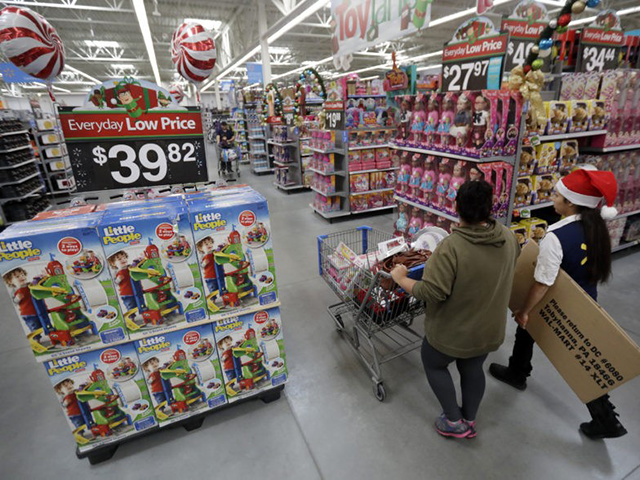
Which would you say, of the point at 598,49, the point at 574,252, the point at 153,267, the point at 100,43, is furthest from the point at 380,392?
the point at 100,43

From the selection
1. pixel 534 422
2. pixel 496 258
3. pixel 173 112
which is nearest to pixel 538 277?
pixel 496 258

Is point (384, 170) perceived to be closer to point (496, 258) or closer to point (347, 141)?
point (347, 141)

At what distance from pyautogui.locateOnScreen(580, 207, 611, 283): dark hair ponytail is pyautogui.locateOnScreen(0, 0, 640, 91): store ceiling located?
778cm

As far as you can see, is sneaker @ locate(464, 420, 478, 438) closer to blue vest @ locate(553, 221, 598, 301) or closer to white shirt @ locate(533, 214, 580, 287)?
white shirt @ locate(533, 214, 580, 287)

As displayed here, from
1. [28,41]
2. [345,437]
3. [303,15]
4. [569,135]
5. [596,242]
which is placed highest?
[303,15]

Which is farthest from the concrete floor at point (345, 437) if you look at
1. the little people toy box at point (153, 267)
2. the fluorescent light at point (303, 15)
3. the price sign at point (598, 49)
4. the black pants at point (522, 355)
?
the fluorescent light at point (303, 15)

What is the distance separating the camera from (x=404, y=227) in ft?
14.5

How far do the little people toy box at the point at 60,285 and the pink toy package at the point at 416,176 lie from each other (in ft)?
10.3

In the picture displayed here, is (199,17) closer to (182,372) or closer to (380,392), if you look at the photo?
(182,372)

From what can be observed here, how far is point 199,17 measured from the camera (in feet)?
45.5

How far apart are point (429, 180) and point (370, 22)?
3056 millimetres

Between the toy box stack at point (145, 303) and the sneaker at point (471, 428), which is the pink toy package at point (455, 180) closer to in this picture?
the sneaker at point (471, 428)

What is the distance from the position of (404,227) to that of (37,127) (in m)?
9.88

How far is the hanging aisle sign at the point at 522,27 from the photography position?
3557 mm
